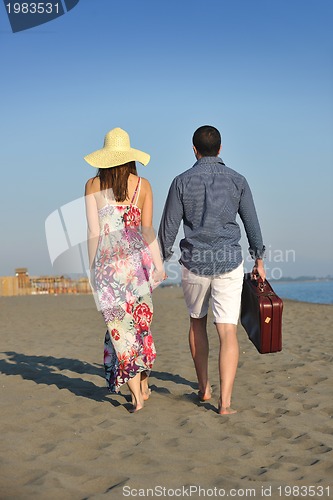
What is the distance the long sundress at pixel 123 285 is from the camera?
14.5 ft

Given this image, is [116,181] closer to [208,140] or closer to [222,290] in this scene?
[208,140]

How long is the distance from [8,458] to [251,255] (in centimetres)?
213

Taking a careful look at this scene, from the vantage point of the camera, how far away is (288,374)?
5.95m

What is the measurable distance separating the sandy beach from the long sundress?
15.0 inches

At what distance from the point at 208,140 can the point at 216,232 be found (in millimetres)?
650

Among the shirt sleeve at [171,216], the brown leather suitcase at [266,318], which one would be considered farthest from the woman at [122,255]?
the brown leather suitcase at [266,318]

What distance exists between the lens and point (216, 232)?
4305 millimetres

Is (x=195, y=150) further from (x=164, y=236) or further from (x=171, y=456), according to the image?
(x=171, y=456)

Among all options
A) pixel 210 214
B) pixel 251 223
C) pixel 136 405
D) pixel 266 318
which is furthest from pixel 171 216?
pixel 136 405

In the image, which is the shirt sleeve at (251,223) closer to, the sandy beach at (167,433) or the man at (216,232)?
the man at (216,232)

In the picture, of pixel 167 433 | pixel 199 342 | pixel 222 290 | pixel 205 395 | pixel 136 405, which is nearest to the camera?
pixel 167 433

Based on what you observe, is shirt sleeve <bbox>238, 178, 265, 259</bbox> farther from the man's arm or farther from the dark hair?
the dark hair

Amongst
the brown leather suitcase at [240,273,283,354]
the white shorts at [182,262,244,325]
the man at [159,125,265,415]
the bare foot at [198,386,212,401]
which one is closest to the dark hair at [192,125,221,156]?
the man at [159,125,265,415]

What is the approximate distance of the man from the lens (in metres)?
4.32
